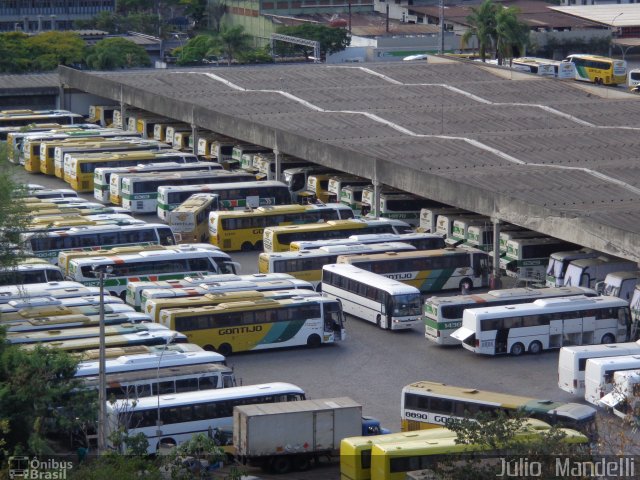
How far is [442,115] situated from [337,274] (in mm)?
14321

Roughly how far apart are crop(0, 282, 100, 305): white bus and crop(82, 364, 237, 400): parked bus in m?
5.51

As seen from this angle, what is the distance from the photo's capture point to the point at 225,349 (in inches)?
1003

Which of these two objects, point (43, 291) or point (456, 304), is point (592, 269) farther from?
point (43, 291)

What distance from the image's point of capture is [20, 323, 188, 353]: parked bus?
23.2 m

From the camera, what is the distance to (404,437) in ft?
61.5

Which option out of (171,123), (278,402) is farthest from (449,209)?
(171,123)

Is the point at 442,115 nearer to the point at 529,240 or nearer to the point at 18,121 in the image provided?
the point at 529,240

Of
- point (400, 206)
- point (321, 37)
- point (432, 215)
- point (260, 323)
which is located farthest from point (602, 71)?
point (260, 323)

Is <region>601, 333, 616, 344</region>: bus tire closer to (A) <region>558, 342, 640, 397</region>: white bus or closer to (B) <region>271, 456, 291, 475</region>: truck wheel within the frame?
(A) <region>558, 342, 640, 397</region>: white bus

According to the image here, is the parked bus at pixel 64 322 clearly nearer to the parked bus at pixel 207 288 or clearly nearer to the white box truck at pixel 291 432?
the parked bus at pixel 207 288

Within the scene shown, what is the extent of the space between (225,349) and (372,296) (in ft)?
11.9

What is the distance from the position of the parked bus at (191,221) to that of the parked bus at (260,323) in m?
8.96

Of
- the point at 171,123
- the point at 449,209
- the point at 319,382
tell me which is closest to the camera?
the point at 319,382

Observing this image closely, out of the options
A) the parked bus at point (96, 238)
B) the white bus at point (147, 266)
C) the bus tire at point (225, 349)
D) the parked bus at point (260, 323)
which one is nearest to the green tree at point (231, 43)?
the parked bus at point (96, 238)
